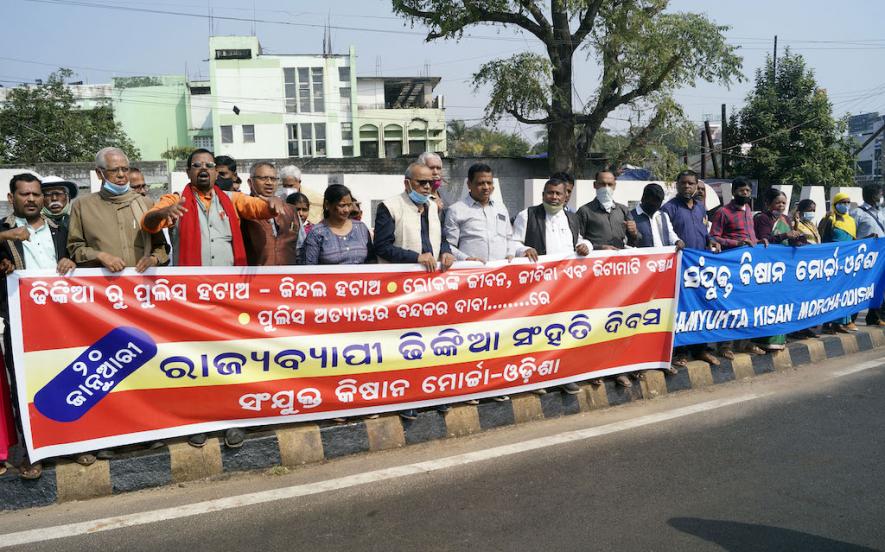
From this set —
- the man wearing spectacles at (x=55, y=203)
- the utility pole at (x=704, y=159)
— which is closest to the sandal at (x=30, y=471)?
the man wearing spectacles at (x=55, y=203)

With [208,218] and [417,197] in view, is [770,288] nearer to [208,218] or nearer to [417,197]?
[417,197]

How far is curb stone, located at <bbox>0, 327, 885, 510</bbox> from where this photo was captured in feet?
14.4

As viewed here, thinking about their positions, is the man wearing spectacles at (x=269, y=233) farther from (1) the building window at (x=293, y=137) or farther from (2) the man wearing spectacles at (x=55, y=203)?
(1) the building window at (x=293, y=137)

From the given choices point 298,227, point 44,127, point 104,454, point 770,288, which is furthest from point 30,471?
point 44,127

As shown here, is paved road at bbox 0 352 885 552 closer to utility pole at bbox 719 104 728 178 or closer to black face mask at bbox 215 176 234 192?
black face mask at bbox 215 176 234 192

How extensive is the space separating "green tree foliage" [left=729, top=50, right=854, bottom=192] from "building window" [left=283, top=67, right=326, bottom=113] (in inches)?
1175

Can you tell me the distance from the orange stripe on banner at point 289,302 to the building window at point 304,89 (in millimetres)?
49321

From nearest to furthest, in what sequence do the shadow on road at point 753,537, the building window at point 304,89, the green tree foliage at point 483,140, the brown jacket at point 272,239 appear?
1. the shadow on road at point 753,537
2. the brown jacket at point 272,239
3. the building window at point 304,89
4. the green tree foliage at point 483,140

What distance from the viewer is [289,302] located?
5.02m

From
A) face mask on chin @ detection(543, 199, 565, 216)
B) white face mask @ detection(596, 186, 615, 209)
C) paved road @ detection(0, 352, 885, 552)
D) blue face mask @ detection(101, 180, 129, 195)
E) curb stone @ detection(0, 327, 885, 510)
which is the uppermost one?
blue face mask @ detection(101, 180, 129, 195)

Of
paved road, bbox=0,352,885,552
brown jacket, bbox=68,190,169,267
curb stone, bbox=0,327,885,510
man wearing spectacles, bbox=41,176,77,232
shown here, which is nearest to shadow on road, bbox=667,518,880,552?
paved road, bbox=0,352,885,552

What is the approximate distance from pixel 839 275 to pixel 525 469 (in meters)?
5.75

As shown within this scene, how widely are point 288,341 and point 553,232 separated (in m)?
2.61

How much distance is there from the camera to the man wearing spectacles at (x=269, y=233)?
572cm
